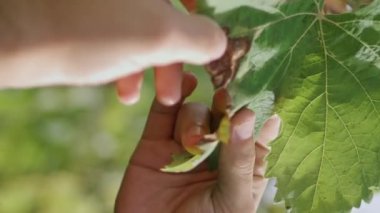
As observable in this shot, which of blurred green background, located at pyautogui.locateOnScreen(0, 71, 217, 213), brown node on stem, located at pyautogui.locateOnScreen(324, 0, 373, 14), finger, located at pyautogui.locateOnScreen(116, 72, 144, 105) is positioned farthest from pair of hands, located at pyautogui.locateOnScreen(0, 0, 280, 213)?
blurred green background, located at pyautogui.locateOnScreen(0, 71, 217, 213)

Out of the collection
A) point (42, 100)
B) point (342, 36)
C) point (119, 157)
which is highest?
point (342, 36)

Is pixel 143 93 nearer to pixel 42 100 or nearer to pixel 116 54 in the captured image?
pixel 42 100

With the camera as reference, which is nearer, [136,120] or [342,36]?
[342,36]

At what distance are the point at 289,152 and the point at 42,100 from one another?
0.63 meters

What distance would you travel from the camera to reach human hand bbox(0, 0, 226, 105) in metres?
0.39

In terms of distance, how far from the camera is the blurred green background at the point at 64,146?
111 centimetres

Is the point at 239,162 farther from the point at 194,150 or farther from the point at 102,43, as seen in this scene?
the point at 102,43

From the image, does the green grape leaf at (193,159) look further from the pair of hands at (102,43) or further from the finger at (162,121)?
the finger at (162,121)

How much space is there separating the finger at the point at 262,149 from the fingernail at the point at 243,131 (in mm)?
23

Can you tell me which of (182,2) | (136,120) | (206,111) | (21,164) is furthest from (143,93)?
(182,2)

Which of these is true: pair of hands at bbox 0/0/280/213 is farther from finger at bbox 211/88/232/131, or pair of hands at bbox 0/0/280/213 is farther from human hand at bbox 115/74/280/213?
human hand at bbox 115/74/280/213

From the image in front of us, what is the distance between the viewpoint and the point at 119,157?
1.17 m

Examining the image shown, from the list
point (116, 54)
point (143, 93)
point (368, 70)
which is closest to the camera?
point (116, 54)

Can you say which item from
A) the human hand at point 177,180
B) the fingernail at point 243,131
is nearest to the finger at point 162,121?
the human hand at point 177,180
